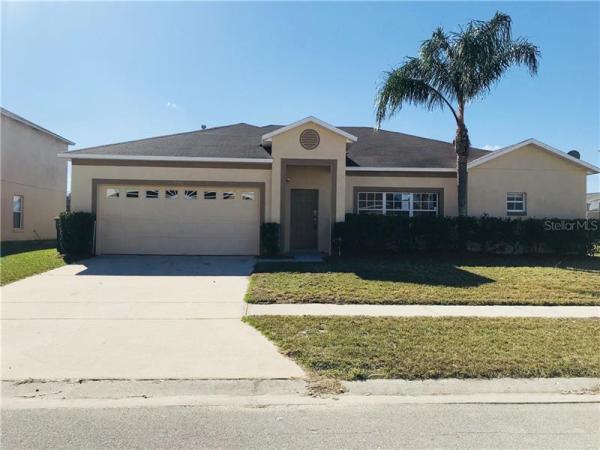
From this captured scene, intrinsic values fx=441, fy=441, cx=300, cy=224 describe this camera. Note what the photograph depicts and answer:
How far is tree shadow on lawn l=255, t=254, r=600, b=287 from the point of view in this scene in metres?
11.2

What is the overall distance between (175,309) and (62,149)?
2130cm

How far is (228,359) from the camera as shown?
5527 mm

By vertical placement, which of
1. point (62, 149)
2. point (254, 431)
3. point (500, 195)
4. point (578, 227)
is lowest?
point (254, 431)

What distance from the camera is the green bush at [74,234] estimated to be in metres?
14.1

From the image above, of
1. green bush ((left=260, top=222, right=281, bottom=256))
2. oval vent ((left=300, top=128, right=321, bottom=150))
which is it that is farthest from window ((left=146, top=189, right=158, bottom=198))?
oval vent ((left=300, top=128, right=321, bottom=150))

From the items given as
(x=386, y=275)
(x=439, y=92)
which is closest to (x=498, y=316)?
(x=386, y=275)

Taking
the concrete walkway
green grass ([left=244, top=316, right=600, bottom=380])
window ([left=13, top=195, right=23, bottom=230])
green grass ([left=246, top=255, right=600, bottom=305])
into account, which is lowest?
green grass ([left=244, top=316, right=600, bottom=380])

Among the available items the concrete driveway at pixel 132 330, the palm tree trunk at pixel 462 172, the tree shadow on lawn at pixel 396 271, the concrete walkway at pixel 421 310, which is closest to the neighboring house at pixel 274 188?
the palm tree trunk at pixel 462 172

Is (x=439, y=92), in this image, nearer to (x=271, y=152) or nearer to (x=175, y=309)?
(x=271, y=152)

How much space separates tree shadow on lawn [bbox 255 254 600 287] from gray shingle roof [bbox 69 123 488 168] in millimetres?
4018

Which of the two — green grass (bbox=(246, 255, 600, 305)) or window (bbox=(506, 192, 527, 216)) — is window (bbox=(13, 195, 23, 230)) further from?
window (bbox=(506, 192, 527, 216))

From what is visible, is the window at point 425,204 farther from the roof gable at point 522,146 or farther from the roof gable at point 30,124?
the roof gable at point 30,124

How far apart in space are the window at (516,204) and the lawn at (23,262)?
1572cm

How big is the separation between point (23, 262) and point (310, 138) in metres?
9.79
